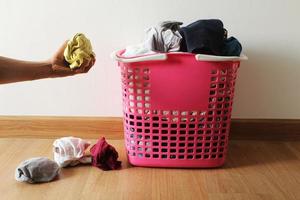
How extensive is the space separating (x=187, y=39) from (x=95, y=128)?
18.6 inches

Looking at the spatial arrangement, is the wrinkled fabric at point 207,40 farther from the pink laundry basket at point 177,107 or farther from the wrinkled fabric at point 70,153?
the wrinkled fabric at point 70,153

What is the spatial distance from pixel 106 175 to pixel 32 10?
0.58m

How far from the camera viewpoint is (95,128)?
1235 millimetres

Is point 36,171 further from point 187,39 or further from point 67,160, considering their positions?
point 187,39

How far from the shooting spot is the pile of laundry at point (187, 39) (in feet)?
3.15

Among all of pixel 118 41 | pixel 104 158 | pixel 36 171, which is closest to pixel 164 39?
pixel 118 41

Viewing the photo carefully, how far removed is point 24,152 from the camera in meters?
1.14

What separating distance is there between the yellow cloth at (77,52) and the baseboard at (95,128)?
0.40 metres

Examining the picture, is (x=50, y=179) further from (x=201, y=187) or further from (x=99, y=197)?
(x=201, y=187)

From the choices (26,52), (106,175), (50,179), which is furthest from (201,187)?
(26,52)

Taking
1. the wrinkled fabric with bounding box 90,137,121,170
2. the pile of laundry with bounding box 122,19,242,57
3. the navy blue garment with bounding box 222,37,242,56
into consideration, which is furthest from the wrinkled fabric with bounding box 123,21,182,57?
the wrinkled fabric with bounding box 90,137,121,170

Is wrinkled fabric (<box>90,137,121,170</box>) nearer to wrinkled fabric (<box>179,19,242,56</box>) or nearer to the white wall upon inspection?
the white wall

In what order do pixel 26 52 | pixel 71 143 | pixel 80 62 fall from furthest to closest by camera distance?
pixel 26 52
pixel 71 143
pixel 80 62

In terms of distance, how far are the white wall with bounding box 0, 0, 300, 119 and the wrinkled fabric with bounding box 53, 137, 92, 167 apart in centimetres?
19
